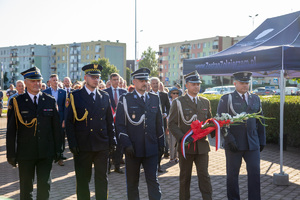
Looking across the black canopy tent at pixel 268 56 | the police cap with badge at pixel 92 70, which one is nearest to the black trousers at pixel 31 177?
the police cap with badge at pixel 92 70

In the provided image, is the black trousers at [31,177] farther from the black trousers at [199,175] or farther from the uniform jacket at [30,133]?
the black trousers at [199,175]

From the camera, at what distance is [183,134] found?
5.40 meters

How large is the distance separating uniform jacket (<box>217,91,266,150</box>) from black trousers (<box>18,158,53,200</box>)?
294 cm

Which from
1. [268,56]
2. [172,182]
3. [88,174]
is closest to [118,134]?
[88,174]

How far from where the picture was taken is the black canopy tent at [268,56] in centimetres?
738

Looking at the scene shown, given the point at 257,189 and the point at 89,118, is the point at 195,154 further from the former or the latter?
the point at 89,118

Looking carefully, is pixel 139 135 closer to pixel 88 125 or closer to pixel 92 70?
pixel 88 125

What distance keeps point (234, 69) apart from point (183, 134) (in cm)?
418

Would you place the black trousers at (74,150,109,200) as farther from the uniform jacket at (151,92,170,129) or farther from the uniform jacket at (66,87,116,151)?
the uniform jacket at (151,92,170,129)

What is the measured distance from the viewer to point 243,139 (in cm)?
560

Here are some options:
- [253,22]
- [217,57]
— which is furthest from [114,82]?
[253,22]

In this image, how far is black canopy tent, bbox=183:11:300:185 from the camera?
24.2 ft

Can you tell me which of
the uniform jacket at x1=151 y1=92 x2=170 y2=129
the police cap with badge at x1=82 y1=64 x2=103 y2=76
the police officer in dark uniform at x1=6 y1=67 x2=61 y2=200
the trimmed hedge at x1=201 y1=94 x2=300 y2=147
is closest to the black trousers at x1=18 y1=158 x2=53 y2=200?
the police officer in dark uniform at x1=6 y1=67 x2=61 y2=200

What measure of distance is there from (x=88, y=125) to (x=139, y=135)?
81cm
